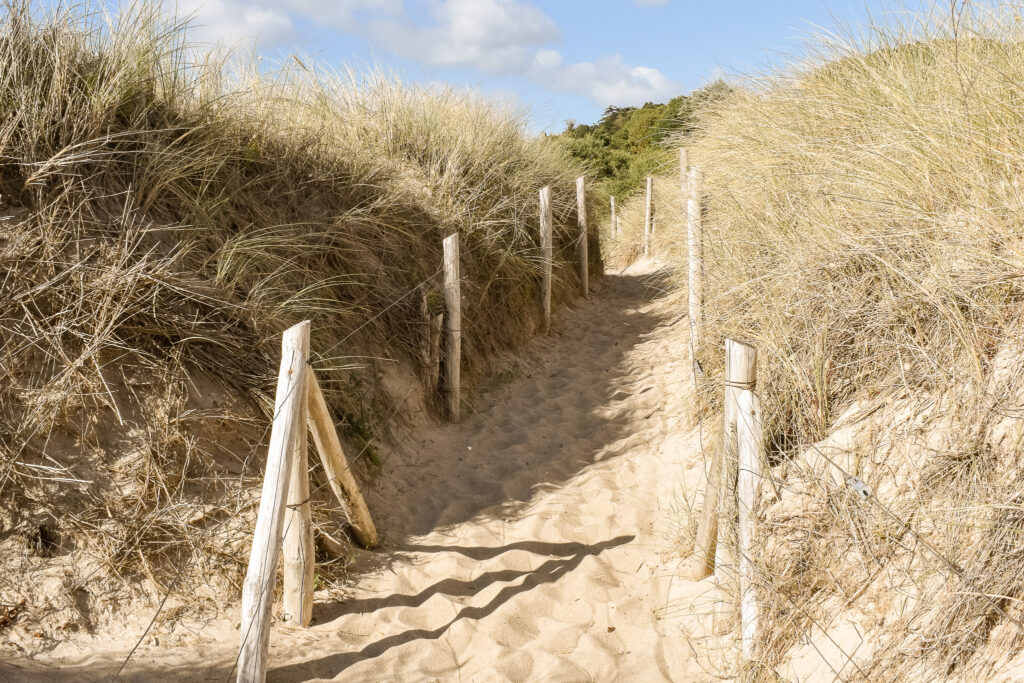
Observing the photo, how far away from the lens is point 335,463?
3.86 meters

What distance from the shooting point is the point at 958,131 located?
4000mm

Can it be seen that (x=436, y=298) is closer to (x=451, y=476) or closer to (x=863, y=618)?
(x=451, y=476)

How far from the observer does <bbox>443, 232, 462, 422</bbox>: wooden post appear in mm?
6125

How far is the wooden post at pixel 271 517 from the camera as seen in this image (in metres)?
2.99

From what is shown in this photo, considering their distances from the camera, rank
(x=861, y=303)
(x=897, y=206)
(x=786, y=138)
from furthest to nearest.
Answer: (x=786, y=138) < (x=897, y=206) < (x=861, y=303)

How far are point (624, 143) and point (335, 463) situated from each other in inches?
828

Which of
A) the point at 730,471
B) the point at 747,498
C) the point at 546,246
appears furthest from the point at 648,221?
the point at 747,498

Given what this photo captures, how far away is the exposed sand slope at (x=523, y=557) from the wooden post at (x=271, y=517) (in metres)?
0.37

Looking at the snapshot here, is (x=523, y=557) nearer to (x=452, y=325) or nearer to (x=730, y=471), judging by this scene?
(x=730, y=471)

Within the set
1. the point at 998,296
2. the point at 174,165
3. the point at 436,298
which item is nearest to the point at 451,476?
the point at 436,298

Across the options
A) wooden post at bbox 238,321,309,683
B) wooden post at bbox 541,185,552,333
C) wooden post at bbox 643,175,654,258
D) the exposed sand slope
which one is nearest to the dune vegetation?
the exposed sand slope

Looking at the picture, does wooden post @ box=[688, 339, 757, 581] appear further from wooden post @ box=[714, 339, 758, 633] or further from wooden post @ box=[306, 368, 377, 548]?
wooden post @ box=[306, 368, 377, 548]

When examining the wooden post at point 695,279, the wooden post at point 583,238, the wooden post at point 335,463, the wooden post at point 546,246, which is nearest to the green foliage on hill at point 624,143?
the wooden post at point 583,238

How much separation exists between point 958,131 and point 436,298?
12.8 ft
